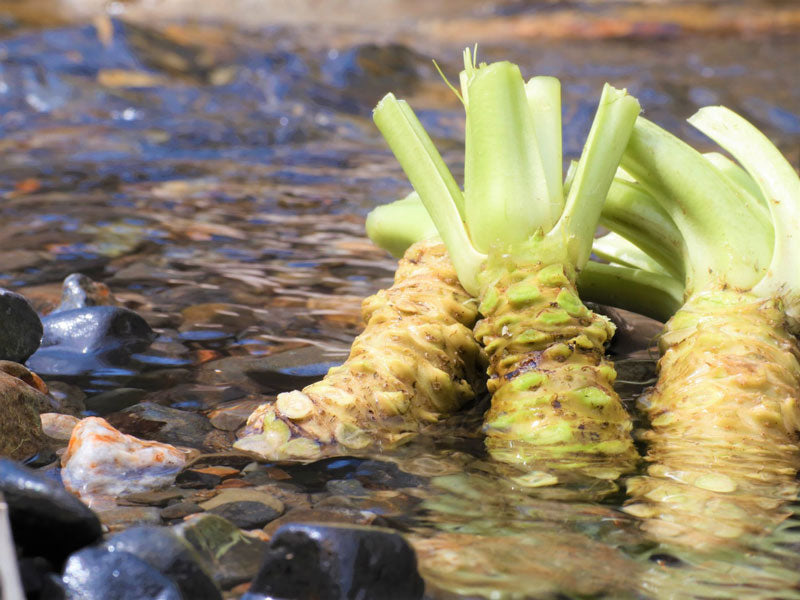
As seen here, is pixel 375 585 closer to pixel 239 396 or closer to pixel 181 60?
pixel 239 396

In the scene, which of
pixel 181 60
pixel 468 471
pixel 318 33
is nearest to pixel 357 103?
pixel 181 60

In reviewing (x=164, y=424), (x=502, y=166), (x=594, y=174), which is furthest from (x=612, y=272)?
(x=164, y=424)

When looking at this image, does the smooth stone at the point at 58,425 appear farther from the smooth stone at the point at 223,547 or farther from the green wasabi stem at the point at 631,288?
the green wasabi stem at the point at 631,288

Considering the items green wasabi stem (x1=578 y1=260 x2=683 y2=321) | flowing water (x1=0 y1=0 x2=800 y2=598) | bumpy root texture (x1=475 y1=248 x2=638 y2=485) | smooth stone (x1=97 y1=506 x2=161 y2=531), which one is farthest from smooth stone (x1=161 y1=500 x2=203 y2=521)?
green wasabi stem (x1=578 y1=260 x2=683 y2=321)

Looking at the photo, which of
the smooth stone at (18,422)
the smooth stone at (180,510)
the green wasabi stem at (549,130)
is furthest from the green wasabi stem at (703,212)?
the smooth stone at (18,422)

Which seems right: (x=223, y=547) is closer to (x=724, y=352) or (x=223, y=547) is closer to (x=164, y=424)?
(x=164, y=424)

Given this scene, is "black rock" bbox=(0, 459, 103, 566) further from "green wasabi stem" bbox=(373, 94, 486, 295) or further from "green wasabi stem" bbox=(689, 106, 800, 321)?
"green wasabi stem" bbox=(689, 106, 800, 321)
